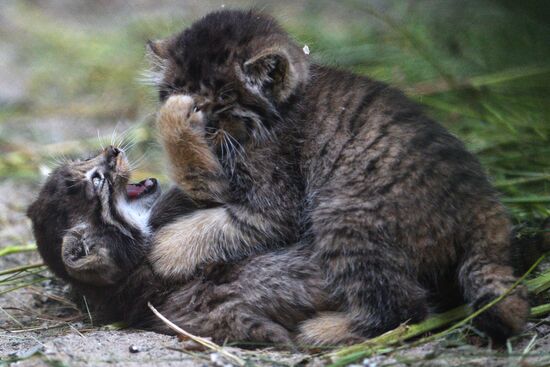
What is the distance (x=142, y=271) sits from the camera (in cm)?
436

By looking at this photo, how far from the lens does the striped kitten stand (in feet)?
12.5

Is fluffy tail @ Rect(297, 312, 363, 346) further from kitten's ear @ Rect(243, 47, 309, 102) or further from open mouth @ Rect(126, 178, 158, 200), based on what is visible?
open mouth @ Rect(126, 178, 158, 200)

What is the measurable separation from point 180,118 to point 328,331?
1.47 metres

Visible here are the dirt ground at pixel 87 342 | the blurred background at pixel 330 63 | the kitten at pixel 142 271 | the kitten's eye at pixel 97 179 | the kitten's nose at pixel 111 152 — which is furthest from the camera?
the blurred background at pixel 330 63

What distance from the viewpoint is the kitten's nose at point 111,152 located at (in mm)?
4695

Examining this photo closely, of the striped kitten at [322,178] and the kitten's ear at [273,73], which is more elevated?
the kitten's ear at [273,73]

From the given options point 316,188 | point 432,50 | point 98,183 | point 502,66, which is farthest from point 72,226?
point 432,50

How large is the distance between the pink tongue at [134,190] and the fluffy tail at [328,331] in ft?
4.91

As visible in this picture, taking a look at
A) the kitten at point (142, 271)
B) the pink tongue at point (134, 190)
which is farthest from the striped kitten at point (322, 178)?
the pink tongue at point (134, 190)

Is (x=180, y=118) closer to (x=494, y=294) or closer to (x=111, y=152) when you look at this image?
(x=111, y=152)

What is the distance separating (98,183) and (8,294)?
123 centimetres

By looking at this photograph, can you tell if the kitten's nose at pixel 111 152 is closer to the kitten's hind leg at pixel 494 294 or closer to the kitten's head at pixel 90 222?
the kitten's head at pixel 90 222

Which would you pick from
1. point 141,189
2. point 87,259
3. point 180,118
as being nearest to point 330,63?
point 180,118

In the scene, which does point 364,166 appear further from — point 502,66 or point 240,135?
point 502,66
